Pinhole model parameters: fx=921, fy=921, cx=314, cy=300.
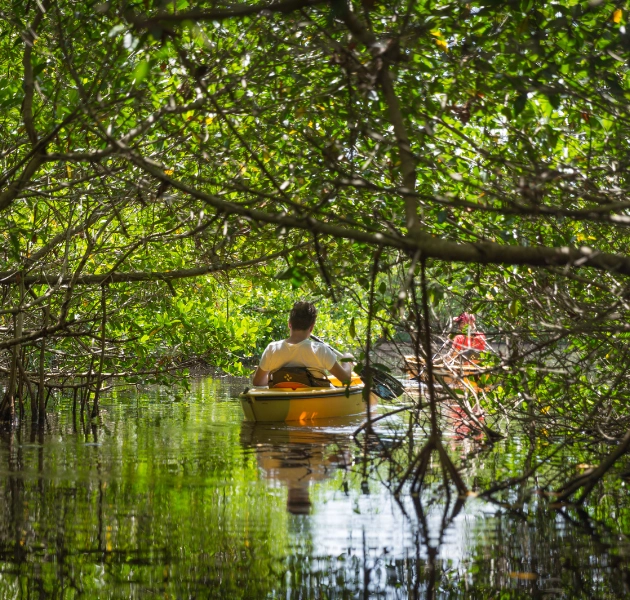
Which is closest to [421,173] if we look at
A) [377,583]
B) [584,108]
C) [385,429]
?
[584,108]

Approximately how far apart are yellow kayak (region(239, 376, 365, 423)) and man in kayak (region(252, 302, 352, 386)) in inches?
9.7

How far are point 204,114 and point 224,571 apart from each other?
13.0 feet

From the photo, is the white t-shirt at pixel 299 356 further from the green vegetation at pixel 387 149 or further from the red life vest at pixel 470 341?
the red life vest at pixel 470 341

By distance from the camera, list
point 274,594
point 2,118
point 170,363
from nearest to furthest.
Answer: point 274,594
point 2,118
point 170,363

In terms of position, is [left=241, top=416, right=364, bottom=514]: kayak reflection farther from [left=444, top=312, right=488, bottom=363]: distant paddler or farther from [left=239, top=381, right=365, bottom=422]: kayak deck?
[left=444, top=312, right=488, bottom=363]: distant paddler

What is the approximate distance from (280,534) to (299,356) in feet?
19.0

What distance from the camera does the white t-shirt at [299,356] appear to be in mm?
10141

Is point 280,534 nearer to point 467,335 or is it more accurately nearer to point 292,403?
point 467,335

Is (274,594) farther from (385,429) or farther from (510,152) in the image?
(385,429)

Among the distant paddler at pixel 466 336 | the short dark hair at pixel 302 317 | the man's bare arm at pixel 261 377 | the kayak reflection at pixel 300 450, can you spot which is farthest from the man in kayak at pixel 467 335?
the man's bare arm at pixel 261 377

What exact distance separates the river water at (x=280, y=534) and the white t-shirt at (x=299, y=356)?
2.68 meters

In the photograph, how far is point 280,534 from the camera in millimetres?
4496

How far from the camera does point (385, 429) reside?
10.1 meters

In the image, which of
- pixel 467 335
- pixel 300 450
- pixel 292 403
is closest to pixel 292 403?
pixel 292 403
